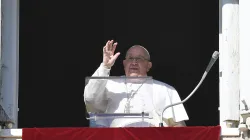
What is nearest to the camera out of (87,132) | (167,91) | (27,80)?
(87,132)

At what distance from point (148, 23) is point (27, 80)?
1.36 meters

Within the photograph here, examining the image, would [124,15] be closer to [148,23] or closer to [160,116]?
[148,23]

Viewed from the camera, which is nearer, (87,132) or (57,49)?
(87,132)

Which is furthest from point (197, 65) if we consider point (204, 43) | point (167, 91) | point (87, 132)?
point (87, 132)

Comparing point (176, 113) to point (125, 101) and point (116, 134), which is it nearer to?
point (125, 101)

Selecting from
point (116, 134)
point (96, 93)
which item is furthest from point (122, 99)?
point (116, 134)

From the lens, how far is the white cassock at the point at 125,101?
28.9ft

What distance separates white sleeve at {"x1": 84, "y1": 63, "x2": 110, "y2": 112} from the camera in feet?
29.1

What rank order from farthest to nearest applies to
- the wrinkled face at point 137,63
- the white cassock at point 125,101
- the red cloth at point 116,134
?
the wrinkled face at point 137,63, the white cassock at point 125,101, the red cloth at point 116,134

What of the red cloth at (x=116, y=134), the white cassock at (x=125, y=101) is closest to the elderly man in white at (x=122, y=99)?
the white cassock at (x=125, y=101)

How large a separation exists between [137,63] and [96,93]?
1.76 ft

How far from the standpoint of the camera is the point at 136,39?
12.0 meters

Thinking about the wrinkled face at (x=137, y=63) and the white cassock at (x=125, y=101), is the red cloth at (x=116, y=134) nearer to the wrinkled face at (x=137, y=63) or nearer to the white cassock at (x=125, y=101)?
the white cassock at (x=125, y=101)

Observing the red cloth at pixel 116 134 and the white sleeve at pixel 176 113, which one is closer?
the red cloth at pixel 116 134
